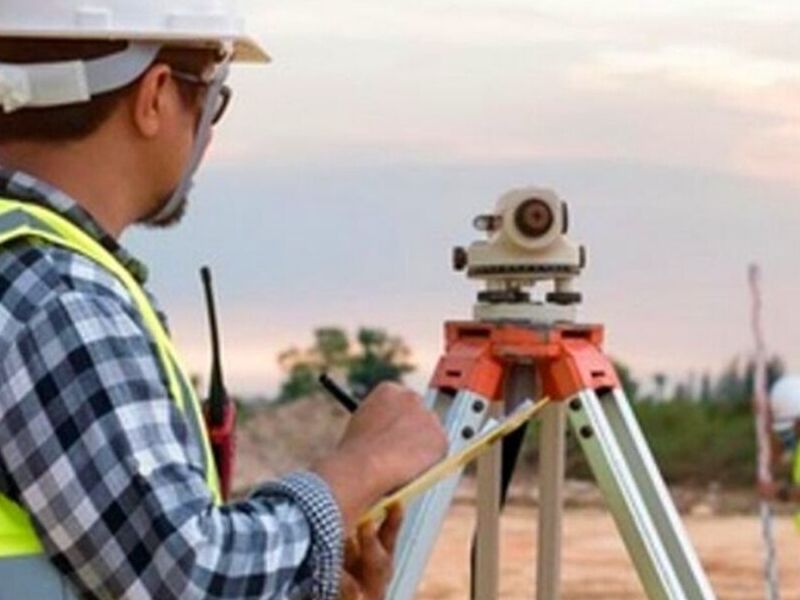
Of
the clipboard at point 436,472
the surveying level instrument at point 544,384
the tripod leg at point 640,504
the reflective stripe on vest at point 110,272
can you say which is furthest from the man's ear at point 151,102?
the tripod leg at point 640,504

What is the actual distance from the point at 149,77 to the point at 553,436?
5.35 feet

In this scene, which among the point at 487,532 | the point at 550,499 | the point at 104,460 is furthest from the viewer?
the point at 487,532

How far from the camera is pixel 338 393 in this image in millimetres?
2094

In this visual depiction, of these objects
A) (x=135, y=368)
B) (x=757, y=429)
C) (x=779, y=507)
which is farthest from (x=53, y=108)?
(x=779, y=507)

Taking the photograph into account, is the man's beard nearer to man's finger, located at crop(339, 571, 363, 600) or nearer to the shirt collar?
the shirt collar

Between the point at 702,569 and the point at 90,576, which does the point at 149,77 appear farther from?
the point at 702,569

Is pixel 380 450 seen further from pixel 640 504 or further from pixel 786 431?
pixel 786 431

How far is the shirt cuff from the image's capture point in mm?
1750

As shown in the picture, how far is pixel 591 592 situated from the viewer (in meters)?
8.77

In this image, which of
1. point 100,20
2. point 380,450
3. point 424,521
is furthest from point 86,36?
point 424,521

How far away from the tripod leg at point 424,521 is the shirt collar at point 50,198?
1453 mm

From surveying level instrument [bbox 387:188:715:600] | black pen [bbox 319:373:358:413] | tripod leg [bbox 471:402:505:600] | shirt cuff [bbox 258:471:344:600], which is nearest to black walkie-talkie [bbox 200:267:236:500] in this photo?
black pen [bbox 319:373:358:413]

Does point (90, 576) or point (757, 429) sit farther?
point (757, 429)

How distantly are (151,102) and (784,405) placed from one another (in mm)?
4277
